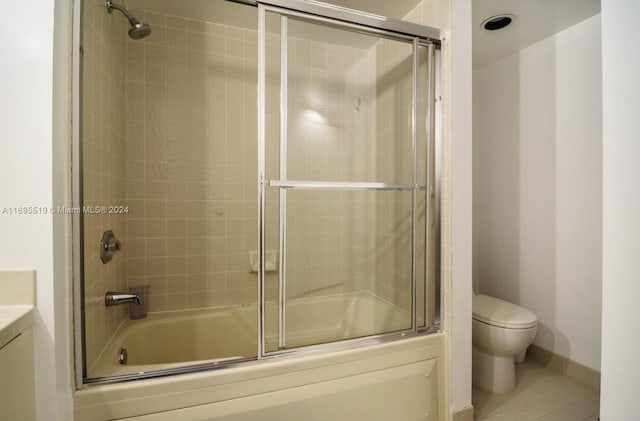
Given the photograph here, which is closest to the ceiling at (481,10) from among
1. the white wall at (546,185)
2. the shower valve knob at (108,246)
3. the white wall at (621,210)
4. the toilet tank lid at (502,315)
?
the white wall at (546,185)

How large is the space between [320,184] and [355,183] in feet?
0.63

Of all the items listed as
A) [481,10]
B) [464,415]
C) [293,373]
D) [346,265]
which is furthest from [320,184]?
[481,10]

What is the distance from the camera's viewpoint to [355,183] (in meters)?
1.46

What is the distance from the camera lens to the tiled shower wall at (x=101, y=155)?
1198 millimetres

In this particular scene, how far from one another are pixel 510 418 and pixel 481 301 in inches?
27.7

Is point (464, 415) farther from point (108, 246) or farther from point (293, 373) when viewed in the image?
point (108, 246)

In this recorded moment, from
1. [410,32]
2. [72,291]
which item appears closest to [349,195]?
[410,32]

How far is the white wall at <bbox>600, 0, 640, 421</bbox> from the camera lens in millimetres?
1015

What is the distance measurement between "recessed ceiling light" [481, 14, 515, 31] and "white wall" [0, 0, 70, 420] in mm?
2397

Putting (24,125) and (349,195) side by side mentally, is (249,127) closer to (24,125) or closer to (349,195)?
(349,195)

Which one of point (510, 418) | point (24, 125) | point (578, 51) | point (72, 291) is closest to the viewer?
point (24, 125)

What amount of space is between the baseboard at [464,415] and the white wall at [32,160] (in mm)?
1764

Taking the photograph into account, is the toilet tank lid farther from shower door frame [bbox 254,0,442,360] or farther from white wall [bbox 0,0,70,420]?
white wall [bbox 0,0,70,420]

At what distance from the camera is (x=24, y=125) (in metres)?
0.95
